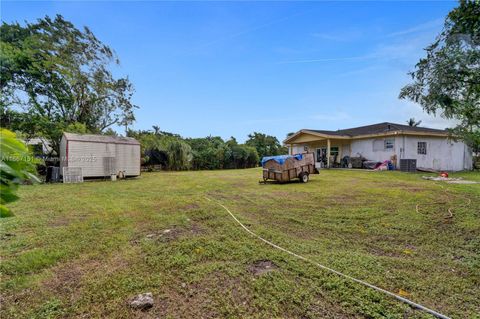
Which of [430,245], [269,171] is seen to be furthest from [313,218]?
[269,171]

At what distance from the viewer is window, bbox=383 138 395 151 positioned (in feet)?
52.8

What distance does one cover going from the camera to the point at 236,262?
2986 millimetres

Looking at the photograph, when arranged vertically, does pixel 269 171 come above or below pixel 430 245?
above

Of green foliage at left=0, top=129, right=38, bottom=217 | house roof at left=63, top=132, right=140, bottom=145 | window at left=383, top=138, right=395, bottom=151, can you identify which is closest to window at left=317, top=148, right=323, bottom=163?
window at left=383, top=138, right=395, bottom=151

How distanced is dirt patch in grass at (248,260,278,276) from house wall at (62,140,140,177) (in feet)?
41.2

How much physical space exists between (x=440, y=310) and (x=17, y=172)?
3153 mm

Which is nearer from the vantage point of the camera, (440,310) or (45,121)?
(440,310)

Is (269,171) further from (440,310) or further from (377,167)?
(377,167)

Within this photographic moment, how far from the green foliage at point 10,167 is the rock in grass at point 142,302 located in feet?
5.66

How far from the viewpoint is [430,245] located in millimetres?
3529

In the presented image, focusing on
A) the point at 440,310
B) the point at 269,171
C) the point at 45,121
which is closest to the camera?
the point at 440,310

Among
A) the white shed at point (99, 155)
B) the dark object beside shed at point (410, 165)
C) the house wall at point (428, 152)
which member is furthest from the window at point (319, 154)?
the white shed at point (99, 155)

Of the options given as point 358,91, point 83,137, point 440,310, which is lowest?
point 440,310

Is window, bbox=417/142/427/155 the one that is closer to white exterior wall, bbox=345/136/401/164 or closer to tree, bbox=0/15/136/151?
white exterior wall, bbox=345/136/401/164
